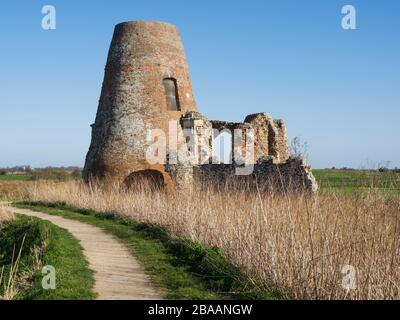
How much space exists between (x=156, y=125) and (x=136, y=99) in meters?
1.26

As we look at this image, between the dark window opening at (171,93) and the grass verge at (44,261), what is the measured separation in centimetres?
803

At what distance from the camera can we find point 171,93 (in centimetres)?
2081

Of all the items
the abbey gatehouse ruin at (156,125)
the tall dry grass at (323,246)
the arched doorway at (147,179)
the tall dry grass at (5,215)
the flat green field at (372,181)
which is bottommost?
the tall dry grass at (5,215)

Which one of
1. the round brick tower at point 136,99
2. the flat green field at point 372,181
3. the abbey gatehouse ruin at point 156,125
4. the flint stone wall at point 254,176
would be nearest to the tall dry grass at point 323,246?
the flat green field at point 372,181

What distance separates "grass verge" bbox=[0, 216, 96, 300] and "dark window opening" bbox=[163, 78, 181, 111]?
803 cm

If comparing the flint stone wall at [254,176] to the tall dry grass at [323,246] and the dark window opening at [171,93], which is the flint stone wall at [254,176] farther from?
the tall dry grass at [323,246]

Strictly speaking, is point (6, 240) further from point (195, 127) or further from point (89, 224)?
point (195, 127)

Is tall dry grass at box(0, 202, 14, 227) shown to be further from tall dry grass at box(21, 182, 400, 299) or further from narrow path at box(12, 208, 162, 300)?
tall dry grass at box(21, 182, 400, 299)

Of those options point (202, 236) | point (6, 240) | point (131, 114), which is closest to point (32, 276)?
point (202, 236)

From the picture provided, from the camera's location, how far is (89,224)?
14.3m

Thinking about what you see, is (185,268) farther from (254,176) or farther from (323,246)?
(254,176)

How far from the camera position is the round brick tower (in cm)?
1938

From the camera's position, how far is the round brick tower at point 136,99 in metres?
19.4

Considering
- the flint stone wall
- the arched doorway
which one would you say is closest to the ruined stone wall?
the flint stone wall
